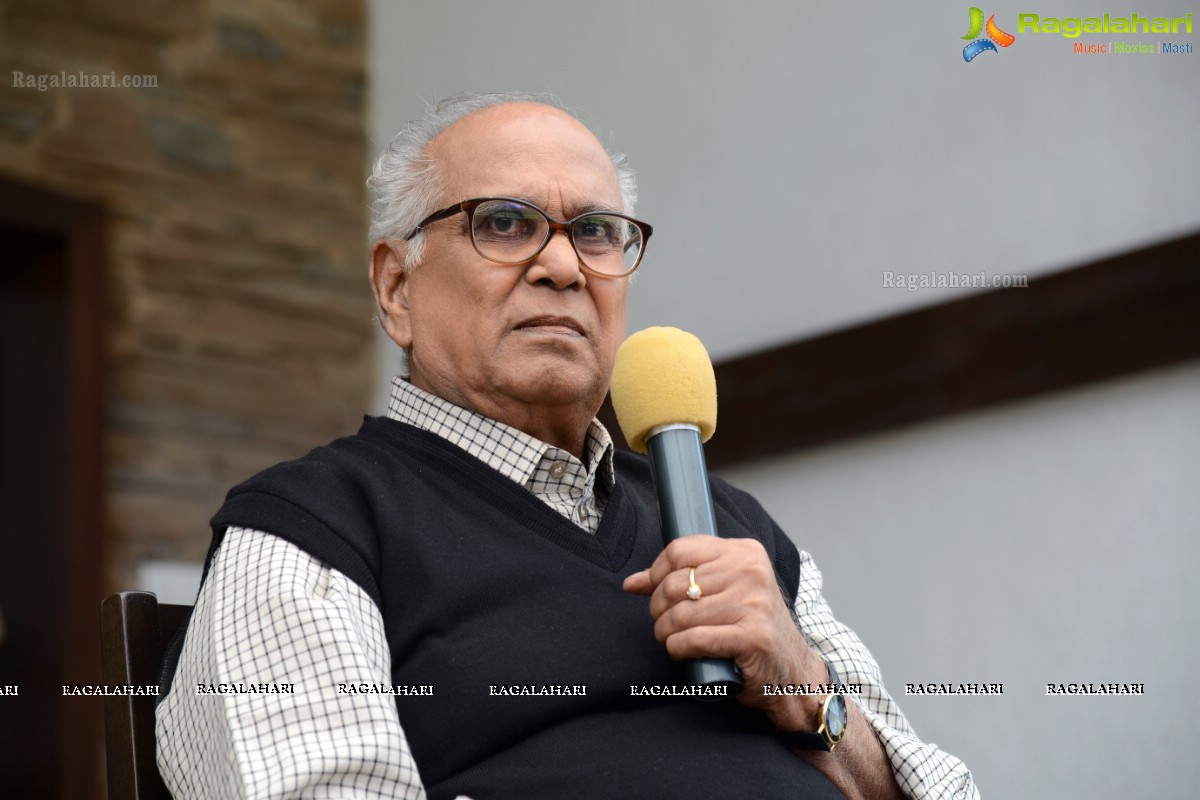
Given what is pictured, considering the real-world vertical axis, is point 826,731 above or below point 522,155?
below

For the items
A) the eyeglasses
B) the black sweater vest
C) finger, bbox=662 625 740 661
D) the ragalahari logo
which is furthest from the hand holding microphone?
the ragalahari logo

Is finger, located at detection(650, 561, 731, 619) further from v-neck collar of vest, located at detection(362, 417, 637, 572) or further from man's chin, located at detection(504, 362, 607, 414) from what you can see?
man's chin, located at detection(504, 362, 607, 414)

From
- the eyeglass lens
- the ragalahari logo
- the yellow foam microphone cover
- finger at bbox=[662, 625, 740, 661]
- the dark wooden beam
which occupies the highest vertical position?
the ragalahari logo

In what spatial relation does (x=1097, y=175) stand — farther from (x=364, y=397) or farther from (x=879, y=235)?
(x=364, y=397)

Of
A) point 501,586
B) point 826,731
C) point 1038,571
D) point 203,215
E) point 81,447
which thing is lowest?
point 826,731

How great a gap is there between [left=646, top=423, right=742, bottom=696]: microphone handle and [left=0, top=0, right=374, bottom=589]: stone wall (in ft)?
9.15

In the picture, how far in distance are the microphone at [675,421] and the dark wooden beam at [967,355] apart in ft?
5.41

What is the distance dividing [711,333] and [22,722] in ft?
7.06

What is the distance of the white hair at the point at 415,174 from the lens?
1941 millimetres

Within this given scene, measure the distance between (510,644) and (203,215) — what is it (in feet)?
9.91

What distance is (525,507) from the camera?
5.57ft

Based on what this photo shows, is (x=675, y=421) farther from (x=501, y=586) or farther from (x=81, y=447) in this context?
(x=81, y=447)

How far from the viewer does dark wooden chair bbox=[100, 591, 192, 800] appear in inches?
60.2

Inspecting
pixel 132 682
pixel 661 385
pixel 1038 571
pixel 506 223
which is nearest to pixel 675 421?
pixel 661 385
